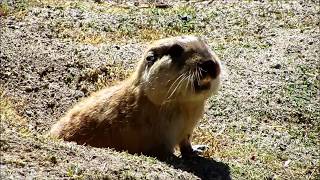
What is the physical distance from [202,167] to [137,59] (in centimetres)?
460

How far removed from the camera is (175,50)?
829 cm

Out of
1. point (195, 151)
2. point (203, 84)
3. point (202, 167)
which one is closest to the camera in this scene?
point (203, 84)

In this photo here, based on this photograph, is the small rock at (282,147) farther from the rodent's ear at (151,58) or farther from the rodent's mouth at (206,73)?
the rodent's ear at (151,58)

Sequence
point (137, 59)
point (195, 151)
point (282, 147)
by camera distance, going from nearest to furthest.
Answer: point (195, 151) → point (282, 147) → point (137, 59)

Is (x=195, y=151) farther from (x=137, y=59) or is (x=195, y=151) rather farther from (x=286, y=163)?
(x=137, y=59)

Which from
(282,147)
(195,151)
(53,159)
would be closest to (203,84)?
(195,151)

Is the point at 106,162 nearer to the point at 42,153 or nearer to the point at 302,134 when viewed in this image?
the point at 42,153

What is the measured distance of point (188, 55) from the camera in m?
8.19

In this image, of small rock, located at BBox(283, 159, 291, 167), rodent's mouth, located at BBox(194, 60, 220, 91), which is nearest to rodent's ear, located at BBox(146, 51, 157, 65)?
rodent's mouth, located at BBox(194, 60, 220, 91)

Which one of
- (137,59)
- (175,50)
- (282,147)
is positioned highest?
(175,50)

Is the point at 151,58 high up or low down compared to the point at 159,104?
up

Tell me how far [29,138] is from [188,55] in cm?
233

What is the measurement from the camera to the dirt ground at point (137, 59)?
6883 millimetres

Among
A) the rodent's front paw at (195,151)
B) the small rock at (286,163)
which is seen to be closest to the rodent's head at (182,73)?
the rodent's front paw at (195,151)
